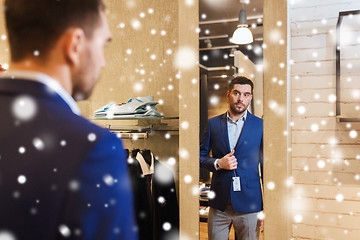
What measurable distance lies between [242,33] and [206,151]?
1.65ft

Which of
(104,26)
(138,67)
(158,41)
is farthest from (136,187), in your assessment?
(104,26)

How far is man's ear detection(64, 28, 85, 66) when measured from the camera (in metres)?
0.57

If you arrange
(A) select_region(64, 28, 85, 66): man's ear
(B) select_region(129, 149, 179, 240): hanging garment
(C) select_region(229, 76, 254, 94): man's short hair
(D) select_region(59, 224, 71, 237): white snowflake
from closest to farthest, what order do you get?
(D) select_region(59, 224, 71, 237): white snowflake
(A) select_region(64, 28, 85, 66): man's ear
(C) select_region(229, 76, 254, 94): man's short hair
(B) select_region(129, 149, 179, 240): hanging garment

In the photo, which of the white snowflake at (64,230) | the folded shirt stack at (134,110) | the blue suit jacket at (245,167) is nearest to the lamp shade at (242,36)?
the blue suit jacket at (245,167)

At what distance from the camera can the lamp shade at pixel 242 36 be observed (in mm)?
1184

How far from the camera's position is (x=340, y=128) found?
1430mm

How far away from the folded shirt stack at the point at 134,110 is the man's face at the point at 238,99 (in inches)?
17.5

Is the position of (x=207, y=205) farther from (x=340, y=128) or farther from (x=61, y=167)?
(x=61, y=167)

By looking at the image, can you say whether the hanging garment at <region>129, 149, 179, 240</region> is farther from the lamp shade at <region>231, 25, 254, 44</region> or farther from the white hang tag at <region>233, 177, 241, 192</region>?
the lamp shade at <region>231, 25, 254, 44</region>

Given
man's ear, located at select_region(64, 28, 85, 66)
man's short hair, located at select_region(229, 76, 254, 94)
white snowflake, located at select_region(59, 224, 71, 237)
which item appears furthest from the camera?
man's short hair, located at select_region(229, 76, 254, 94)

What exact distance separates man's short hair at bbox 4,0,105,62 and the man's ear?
0.01 meters

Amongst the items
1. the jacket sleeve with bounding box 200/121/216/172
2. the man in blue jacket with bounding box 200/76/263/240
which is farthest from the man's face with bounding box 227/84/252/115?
the jacket sleeve with bounding box 200/121/216/172

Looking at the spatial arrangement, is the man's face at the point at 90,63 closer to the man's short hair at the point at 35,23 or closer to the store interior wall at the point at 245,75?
the man's short hair at the point at 35,23

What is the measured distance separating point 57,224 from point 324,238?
1.44 m
